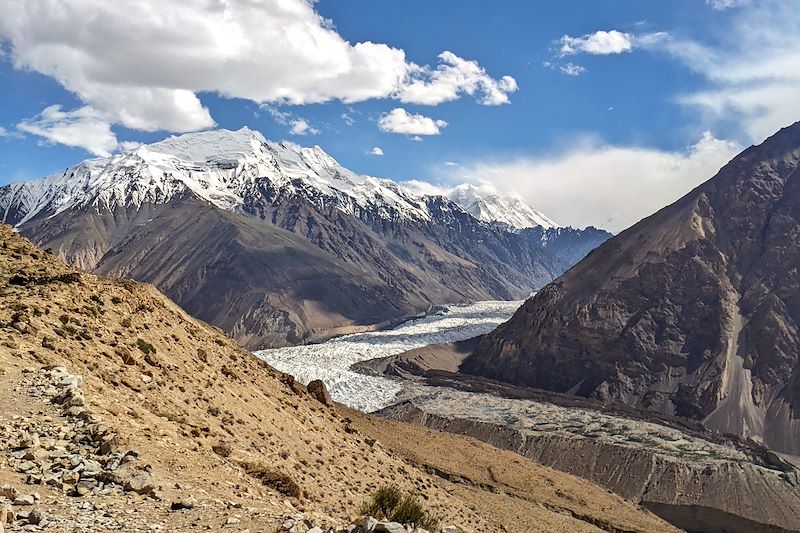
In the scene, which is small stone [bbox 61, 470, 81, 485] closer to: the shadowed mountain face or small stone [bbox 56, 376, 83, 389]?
small stone [bbox 56, 376, 83, 389]

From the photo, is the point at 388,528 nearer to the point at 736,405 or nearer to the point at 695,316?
the point at 736,405

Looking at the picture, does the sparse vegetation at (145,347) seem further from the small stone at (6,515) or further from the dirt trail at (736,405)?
the dirt trail at (736,405)

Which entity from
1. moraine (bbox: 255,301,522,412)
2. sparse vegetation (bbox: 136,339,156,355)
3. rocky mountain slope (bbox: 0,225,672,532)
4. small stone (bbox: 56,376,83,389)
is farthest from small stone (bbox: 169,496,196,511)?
moraine (bbox: 255,301,522,412)

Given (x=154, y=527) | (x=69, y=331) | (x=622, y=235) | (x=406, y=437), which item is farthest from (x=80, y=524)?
(x=622, y=235)

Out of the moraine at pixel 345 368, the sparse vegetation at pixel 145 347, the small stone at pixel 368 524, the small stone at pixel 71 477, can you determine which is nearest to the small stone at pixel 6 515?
the small stone at pixel 71 477

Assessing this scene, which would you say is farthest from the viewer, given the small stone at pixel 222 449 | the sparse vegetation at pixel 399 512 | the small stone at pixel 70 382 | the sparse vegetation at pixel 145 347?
the sparse vegetation at pixel 145 347

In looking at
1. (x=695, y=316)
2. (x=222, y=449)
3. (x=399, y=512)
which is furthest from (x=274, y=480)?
(x=695, y=316)

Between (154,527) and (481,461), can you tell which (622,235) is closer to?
(481,461)
